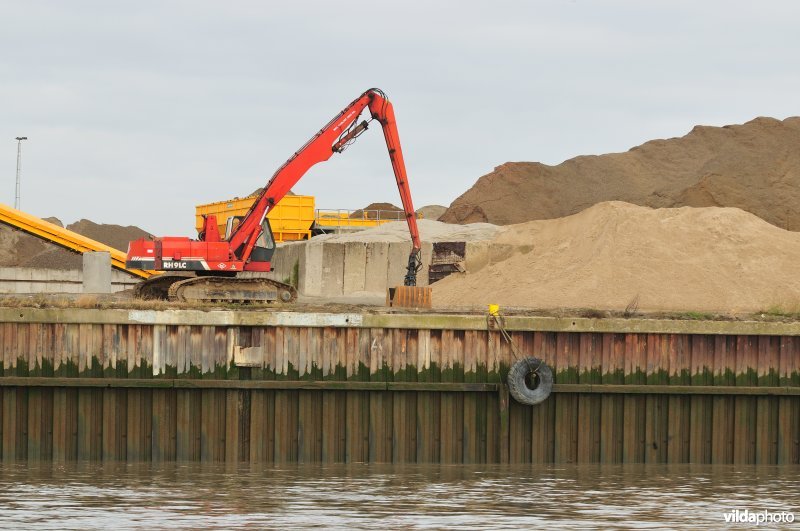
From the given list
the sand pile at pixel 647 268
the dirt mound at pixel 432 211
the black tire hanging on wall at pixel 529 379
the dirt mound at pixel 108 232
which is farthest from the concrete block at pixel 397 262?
the dirt mound at pixel 108 232

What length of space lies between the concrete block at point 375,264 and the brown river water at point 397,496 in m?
24.0

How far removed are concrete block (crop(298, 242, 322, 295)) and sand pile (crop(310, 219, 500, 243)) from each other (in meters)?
1.14

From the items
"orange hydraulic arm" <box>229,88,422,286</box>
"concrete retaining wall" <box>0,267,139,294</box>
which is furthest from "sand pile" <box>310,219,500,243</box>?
"orange hydraulic arm" <box>229,88,422,286</box>

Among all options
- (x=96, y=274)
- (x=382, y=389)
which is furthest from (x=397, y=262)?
(x=382, y=389)

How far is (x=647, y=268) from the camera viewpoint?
32250 mm

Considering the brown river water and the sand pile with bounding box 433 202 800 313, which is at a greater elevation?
the sand pile with bounding box 433 202 800 313

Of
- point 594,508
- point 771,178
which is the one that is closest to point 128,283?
point 594,508

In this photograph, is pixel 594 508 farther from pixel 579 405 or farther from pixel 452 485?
pixel 579 405

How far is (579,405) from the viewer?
20.2m

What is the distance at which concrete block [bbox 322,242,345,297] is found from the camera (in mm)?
43906

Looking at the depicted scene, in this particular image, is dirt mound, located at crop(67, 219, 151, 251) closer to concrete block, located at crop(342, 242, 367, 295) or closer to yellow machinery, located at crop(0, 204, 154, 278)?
yellow machinery, located at crop(0, 204, 154, 278)

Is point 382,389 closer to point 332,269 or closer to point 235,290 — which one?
point 235,290

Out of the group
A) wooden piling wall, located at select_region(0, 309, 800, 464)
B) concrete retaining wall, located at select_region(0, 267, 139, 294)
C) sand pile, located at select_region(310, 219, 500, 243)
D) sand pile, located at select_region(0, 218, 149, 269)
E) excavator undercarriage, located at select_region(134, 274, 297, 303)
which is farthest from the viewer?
sand pile, located at select_region(0, 218, 149, 269)

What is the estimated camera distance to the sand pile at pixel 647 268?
30625 millimetres
